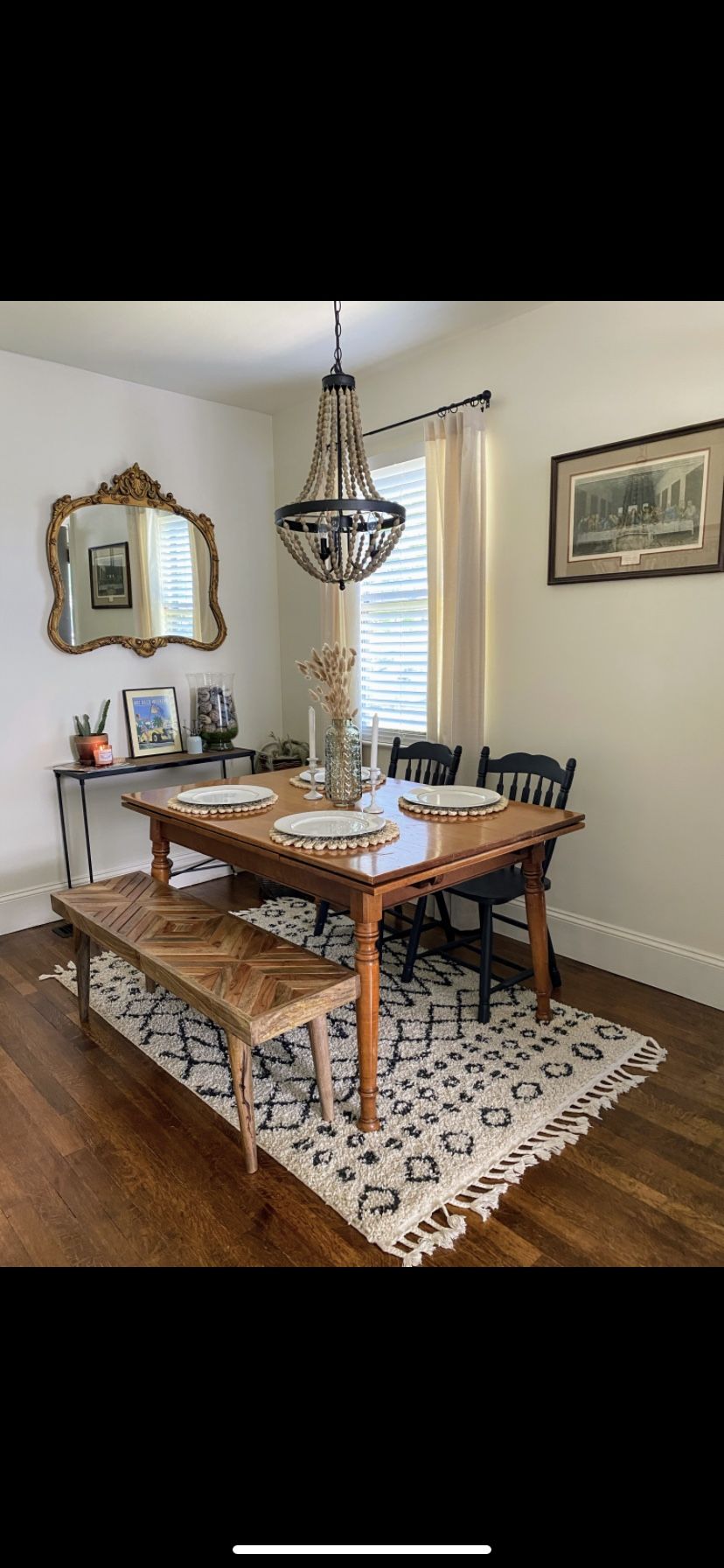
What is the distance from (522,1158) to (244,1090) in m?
0.73

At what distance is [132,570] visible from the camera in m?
3.95

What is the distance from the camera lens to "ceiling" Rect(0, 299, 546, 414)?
296 centimetres

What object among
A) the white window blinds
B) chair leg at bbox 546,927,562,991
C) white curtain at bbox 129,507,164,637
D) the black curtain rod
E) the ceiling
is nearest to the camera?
chair leg at bbox 546,927,562,991

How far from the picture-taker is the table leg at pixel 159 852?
2.85 m

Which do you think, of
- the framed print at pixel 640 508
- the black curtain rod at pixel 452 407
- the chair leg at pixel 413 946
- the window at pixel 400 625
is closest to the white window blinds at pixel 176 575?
the window at pixel 400 625

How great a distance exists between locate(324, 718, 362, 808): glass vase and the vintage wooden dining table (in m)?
0.08

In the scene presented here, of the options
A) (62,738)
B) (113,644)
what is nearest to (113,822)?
(62,738)

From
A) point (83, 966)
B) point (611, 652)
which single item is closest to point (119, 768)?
point (83, 966)

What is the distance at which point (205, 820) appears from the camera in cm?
247

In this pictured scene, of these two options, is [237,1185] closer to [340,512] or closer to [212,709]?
[340,512]

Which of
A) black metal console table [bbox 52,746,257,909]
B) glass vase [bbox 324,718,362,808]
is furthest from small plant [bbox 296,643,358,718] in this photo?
black metal console table [bbox 52,746,257,909]

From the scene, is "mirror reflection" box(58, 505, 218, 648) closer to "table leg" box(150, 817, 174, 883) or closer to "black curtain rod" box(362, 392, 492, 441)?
"black curtain rod" box(362, 392, 492, 441)
